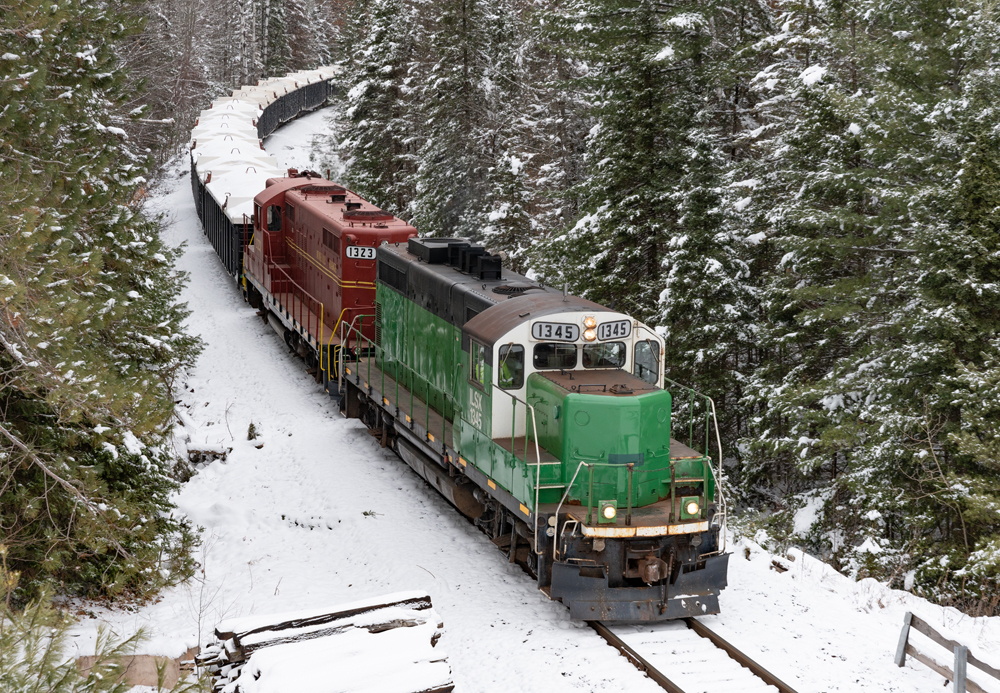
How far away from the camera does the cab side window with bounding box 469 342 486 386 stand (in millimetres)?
11578

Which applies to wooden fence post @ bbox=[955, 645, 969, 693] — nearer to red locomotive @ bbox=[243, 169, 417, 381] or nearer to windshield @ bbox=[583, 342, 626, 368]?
windshield @ bbox=[583, 342, 626, 368]

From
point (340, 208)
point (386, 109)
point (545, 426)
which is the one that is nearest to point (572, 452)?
point (545, 426)

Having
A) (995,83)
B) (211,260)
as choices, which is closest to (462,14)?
(211,260)

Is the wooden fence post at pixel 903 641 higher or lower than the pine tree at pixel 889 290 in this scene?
lower

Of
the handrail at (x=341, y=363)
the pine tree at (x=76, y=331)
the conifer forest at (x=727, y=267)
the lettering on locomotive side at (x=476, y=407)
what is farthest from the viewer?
the handrail at (x=341, y=363)

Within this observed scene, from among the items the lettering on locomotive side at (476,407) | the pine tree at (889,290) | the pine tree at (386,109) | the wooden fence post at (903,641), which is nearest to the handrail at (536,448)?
the lettering on locomotive side at (476,407)

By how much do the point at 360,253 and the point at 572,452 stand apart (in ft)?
29.0

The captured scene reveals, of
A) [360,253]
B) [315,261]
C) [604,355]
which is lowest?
[604,355]

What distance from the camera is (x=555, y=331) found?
11242 mm

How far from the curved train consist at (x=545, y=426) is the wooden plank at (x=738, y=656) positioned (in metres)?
0.21

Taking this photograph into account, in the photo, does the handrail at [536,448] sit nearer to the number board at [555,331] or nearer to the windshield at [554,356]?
the windshield at [554,356]

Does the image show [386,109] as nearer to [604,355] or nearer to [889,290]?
[889,290]

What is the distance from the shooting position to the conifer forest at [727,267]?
30.6 ft

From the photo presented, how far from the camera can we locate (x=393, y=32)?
36750 mm
